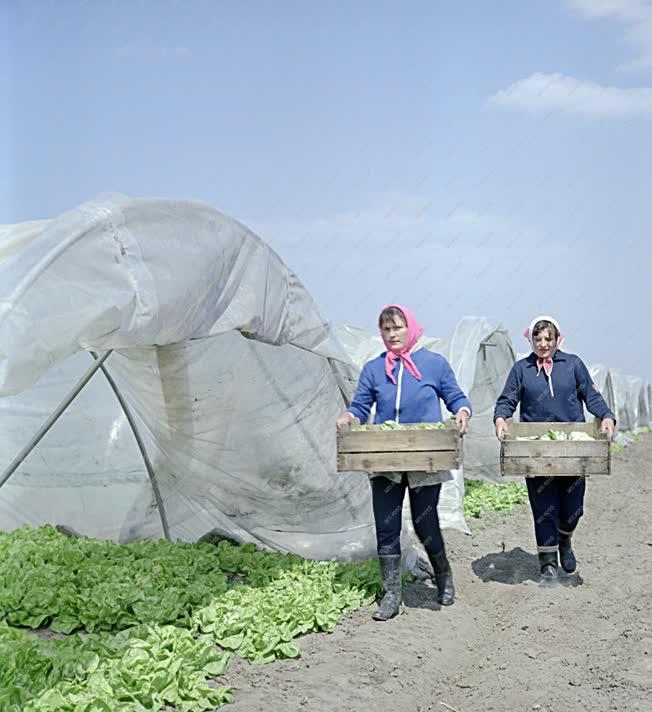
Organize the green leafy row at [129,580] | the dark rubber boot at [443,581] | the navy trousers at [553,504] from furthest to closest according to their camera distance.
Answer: the navy trousers at [553,504], the dark rubber boot at [443,581], the green leafy row at [129,580]

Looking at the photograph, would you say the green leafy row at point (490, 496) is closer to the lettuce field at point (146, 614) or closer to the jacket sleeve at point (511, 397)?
the jacket sleeve at point (511, 397)

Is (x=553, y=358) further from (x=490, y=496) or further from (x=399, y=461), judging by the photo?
(x=490, y=496)

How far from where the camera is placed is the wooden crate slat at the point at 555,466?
17.7 ft

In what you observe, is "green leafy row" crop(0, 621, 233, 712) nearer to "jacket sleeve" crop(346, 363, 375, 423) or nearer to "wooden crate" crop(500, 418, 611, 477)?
"jacket sleeve" crop(346, 363, 375, 423)

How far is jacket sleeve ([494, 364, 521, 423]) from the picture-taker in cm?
578

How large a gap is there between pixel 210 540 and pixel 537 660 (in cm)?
282

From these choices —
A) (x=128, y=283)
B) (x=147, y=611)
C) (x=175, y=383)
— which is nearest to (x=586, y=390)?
(x=175, y=383)

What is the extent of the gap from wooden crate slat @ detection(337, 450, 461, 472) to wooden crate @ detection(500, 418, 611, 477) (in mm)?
656

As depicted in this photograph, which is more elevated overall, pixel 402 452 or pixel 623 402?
pixel 402 452

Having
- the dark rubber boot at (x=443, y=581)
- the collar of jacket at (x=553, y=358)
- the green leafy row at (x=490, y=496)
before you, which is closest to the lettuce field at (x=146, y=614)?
the dark rubber boot at (x=443, y=581)

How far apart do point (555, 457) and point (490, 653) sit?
1316 mm

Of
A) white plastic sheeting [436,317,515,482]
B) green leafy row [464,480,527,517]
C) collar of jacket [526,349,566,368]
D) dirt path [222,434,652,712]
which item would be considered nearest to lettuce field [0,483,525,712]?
dirt path [222,434,652,712]

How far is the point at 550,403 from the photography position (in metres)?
5.81

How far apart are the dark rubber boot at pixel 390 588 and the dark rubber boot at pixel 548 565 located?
1189mm
